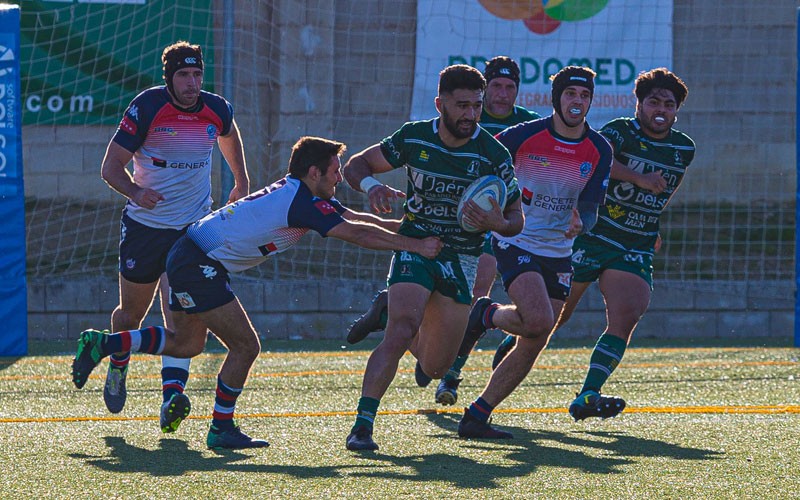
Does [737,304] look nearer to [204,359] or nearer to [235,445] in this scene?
[204,359]

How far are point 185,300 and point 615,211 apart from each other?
8.04 ft

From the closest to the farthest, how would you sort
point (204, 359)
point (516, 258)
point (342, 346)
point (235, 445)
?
1. point (235, 445)
2. point (516, 258)
3. point (204, 359)
4. point (342, 346)

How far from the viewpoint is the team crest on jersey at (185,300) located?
6.18m

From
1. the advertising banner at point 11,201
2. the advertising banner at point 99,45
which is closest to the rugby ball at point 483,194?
the advertising banner at point 11,201

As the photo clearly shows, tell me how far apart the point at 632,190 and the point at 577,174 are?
550 millimetres

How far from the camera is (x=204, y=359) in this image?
10.2 meters

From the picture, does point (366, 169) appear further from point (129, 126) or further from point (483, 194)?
point (129, 126)

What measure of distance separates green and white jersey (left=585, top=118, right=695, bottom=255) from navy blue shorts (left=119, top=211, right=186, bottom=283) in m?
2.36

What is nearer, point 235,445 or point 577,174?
point 235,445

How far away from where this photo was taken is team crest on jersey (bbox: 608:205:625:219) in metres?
7.20

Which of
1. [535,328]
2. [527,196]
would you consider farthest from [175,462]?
[527,196]

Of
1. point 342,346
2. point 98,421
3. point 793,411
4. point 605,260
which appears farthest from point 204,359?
point 793,411

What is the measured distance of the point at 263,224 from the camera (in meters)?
6.00

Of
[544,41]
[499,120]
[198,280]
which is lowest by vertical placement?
[198,280]
